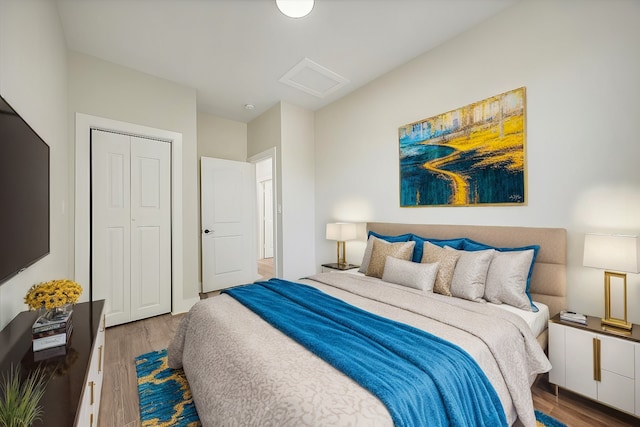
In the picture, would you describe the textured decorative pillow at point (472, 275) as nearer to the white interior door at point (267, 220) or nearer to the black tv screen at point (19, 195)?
the black tv screen at point (19, 195)

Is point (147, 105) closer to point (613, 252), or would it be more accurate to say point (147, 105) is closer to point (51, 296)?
point (51, 296)

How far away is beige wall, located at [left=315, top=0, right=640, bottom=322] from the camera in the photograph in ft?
5.64

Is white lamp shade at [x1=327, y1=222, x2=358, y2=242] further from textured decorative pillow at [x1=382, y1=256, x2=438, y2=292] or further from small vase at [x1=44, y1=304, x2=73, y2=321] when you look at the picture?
small vase at [x1=44, y1=304, x2=73, y2=321]

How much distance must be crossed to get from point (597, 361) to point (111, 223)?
13.5 ft

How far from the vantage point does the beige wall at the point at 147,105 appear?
2.73 metres

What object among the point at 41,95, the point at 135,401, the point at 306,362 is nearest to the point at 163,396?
the point at 135,401

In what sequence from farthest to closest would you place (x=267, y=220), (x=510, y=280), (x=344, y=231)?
1. (x=267, y=220)
2. (x=344, y=231)
3. (x=510, y=280)

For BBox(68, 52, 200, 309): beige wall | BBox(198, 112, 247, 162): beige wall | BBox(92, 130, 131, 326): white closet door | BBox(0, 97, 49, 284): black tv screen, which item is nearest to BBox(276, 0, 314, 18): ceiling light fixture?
BBox(0, 97, 49, 284): black tv screen

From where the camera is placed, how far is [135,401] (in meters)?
1.74

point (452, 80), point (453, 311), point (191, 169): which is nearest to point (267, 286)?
point (453, 311)

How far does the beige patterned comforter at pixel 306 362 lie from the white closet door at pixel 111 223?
1.43 metres

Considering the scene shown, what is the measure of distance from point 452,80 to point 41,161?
3.19 meters

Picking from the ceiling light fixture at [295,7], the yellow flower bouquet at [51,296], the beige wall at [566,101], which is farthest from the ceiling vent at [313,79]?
the yellow flower bouquet at [51,296]

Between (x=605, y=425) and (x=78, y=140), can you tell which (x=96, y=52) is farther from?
(x=605, y=425)
